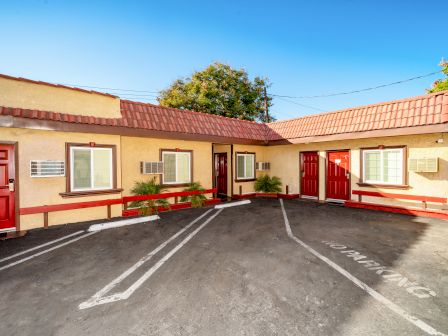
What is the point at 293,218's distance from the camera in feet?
28.4

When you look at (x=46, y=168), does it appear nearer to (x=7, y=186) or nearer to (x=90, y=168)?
(x=7, y=186)

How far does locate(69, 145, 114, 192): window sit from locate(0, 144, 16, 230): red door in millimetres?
1472

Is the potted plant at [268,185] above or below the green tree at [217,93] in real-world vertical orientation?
below

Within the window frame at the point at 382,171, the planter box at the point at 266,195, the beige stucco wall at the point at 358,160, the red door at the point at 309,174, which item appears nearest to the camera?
the beige stucco wall at the point at 358,160

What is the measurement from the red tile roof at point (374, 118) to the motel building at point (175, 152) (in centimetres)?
4

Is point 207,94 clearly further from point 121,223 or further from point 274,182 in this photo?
point 121,223

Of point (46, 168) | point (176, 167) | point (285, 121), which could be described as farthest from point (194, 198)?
point (285, 121)

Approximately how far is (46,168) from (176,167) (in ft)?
15.8

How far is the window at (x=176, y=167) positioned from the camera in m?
10.5

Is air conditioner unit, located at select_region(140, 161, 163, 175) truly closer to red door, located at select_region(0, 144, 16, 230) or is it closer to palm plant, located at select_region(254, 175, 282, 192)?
red door, located at select_region(0, 144, 16, 230)

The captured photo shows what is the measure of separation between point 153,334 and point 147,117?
8.00 meters

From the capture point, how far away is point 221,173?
14008 millimetres

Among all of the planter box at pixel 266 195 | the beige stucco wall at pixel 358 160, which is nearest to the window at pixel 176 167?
the planter box at pixel 266 195

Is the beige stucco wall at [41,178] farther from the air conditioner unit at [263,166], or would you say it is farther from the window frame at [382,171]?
the window frame at [382,171]
